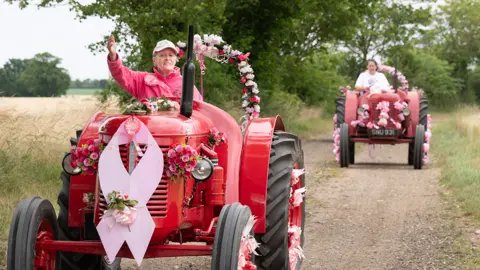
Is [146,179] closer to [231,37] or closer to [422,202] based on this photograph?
[422,202]

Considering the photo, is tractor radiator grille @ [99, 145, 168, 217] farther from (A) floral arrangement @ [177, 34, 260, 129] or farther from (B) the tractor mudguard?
(A) floral arrangement @ [177, 34, 260, 129]

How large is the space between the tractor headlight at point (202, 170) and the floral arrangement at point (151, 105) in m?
0.49

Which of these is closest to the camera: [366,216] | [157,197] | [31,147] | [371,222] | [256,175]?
[157,197]

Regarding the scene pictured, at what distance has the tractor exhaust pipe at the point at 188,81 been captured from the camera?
18.4 feet

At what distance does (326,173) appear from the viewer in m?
15.1

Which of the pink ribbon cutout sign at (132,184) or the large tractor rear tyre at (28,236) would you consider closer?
the pink ribbon cutout sign at (132,184)

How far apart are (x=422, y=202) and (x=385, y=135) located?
5197 millimetres

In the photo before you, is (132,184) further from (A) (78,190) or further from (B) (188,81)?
(A) (78,190)

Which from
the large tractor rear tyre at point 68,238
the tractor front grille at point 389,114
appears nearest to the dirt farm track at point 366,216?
the tractor front grille at point 389,114

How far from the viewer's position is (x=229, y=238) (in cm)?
513

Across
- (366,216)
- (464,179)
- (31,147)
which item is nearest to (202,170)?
(366,216)

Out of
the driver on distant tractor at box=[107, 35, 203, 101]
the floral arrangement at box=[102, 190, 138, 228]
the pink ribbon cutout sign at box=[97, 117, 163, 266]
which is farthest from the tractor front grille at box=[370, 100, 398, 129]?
the floral arrangement at box=[102, 190, 138, 228]

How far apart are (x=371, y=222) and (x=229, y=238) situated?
5.04m

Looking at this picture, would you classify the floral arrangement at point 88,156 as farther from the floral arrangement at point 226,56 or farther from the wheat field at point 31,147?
the wheat field at point 31,147
